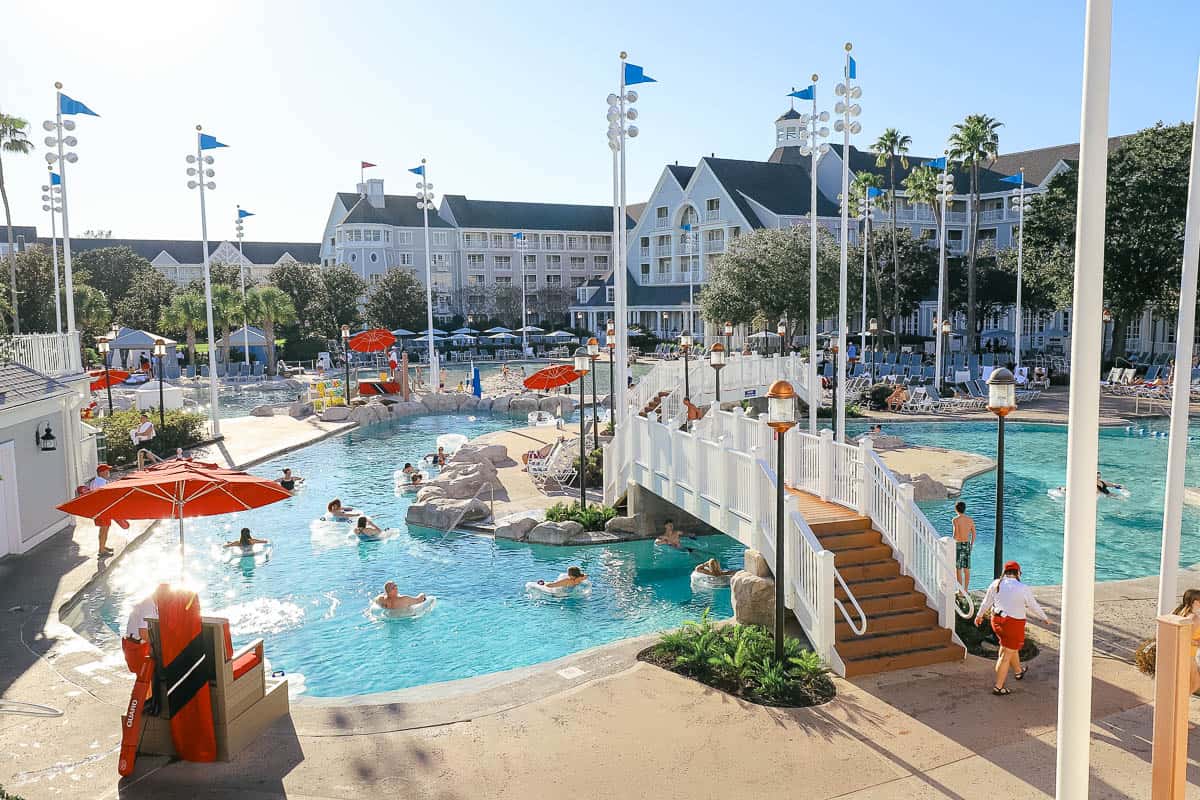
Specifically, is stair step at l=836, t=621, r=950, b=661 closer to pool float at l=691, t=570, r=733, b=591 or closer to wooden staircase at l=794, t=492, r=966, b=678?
wooden staircase at l=794, t=492, r=966, b=678

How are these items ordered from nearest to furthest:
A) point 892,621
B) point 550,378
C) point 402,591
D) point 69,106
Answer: point 892,621
point 402,591
point 69,106
point 550,378

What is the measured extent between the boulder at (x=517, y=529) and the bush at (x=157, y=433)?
→ 37.8ft

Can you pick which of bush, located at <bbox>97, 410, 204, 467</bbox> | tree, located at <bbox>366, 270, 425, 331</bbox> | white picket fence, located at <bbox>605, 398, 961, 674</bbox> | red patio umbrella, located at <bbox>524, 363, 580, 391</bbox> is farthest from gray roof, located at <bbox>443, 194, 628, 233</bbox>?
white picket fence, located at <bbox>605, 398, 961, 674</bbox>

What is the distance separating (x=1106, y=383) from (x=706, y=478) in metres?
31.0

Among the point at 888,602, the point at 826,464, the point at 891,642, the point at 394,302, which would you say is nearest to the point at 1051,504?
the point at 826,464

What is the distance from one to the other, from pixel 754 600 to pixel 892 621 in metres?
1.66

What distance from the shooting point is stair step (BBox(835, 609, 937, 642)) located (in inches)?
412

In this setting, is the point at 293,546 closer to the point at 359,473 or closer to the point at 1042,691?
the point at 359,473

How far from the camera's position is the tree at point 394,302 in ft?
233

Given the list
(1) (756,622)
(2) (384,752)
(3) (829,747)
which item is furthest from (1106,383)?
(2) (384,752)

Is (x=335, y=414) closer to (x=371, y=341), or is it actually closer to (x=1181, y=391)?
(x=371, y=341)

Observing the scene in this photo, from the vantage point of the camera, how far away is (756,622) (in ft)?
37.4

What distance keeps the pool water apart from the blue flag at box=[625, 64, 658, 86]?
29.9 ft

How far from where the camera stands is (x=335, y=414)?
3547 centimetres
